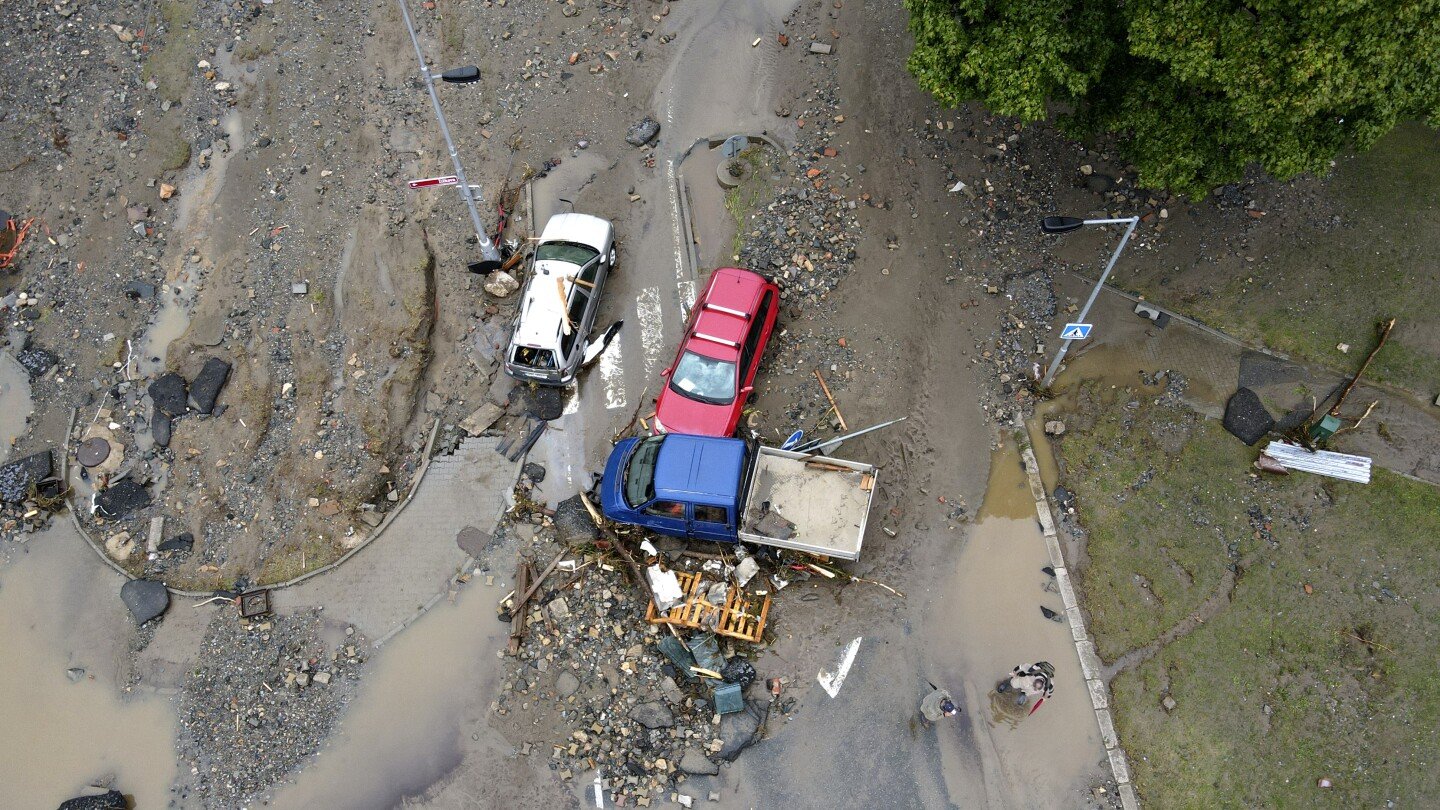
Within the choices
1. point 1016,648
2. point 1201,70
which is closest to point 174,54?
point 1201,70

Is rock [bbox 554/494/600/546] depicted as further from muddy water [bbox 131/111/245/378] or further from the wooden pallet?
muddy water [bbox 131/111/245/378]

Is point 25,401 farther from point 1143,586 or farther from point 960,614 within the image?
point 1143,586

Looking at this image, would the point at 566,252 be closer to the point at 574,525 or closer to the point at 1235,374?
the point at 574,525

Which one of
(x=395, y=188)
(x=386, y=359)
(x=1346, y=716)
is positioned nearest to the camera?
(x=1346, y=716)

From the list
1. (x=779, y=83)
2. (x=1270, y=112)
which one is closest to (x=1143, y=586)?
(x=1270, y=112)

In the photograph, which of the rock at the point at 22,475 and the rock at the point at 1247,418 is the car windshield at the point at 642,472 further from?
the rock at the point at 22,475

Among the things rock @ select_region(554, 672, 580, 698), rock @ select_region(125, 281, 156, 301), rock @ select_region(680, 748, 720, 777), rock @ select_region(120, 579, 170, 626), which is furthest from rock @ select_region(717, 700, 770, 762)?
rock @ select_region(125, 281, 156, 301)
